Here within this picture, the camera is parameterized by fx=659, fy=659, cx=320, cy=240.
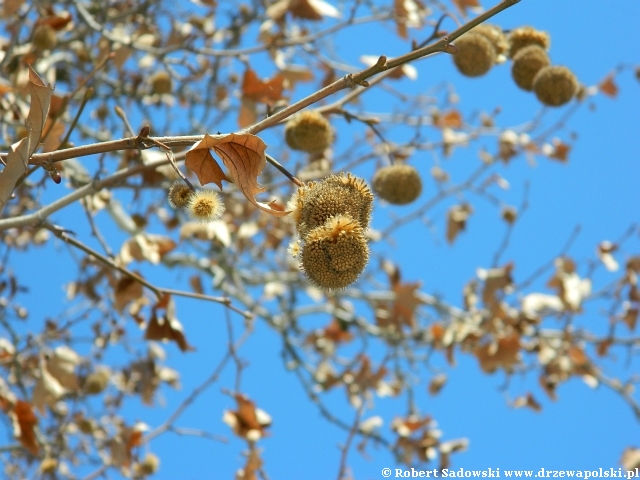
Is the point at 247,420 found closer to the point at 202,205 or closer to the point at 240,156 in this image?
the point at 202,205

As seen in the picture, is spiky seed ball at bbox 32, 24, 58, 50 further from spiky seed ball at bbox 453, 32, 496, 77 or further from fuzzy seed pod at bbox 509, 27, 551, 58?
fuzzy seed pod at bbox 509, 27, 551, 58

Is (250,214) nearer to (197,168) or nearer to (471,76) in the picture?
(471,76)

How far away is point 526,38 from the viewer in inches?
111

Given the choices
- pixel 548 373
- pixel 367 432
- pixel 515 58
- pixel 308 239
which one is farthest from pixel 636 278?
pixel 308 239

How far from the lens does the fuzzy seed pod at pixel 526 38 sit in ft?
9.21

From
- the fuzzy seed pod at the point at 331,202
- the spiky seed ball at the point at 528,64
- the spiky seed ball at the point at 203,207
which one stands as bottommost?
the spiky seed ball at the point at 203,207

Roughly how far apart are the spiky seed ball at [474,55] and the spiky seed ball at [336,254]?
1288 millimetres

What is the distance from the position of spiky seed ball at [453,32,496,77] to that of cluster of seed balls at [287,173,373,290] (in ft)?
3.55

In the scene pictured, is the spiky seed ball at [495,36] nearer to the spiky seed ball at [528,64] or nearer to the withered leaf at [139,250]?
the spiky seed ball at [528,64]

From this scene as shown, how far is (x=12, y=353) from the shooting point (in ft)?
11.5

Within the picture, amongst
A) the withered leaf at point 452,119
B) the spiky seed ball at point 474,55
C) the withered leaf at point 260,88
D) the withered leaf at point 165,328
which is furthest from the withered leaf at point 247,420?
the withered leaf at point 452,119

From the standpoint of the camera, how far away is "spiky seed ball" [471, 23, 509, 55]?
265 cm

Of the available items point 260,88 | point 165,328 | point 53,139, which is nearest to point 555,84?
point 260,88

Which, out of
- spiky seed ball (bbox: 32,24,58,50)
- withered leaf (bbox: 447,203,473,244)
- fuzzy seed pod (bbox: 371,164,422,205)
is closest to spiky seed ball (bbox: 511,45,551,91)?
fuzzy seed pod (bbox: 371,164,422,205)
